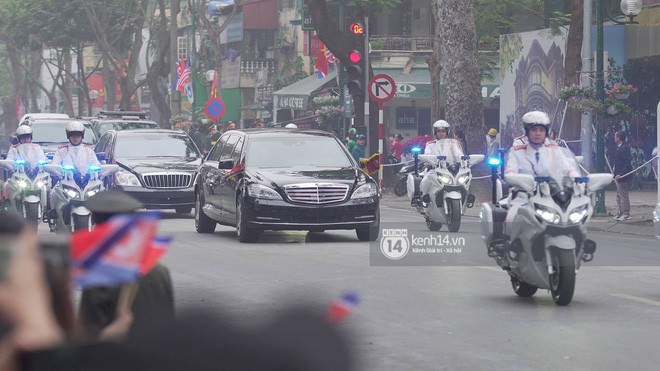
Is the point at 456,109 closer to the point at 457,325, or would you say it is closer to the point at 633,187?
the point at 633,187

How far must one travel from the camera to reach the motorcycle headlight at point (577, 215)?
462 inches

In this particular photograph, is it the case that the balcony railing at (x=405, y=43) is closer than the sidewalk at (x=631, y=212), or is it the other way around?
the sidewalk at (x=631, y=212)

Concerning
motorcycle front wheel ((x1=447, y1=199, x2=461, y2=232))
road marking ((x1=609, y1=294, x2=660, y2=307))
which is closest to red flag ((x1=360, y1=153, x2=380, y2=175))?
motorcycle front wheel ((x1=447, y1=199, x2=461, y2=232))

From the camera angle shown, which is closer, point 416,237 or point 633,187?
point 416,237

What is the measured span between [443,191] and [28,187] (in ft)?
19.7

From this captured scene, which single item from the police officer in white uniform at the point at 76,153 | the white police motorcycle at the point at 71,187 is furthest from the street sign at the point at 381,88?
the police officer in white uniform at the point at 76,153

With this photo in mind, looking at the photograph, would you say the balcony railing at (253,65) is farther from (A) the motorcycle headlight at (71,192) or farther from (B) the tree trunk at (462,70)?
(A) the motorcycle headlight at (71,192)

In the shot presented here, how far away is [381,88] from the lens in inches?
1231

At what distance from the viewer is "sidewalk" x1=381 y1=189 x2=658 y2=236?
22672 millimetres

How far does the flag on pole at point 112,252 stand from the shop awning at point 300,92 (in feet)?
179

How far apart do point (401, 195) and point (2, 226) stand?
3112 centimetres

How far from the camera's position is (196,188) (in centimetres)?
2244

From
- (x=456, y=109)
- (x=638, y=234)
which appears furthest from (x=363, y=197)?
(x=456, y=109)

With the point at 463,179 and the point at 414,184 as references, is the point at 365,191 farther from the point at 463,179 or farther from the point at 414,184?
the point at 414,184
